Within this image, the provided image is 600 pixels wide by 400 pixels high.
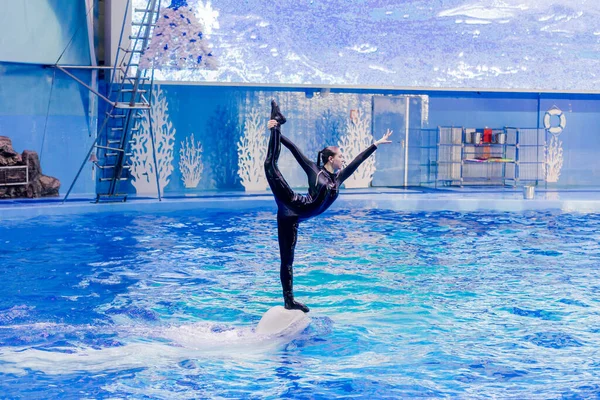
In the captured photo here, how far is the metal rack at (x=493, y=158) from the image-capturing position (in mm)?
15375

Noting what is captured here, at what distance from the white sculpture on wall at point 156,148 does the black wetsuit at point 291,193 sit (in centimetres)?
864

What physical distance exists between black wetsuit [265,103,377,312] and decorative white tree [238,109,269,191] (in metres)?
9.36

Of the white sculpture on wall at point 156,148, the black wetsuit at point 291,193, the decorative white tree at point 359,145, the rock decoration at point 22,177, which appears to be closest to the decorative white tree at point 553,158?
the decorative white tree at point 359,145

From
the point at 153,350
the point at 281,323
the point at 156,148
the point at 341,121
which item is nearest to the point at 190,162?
the point at 156,148

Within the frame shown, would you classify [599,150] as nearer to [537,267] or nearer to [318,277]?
[537,267]

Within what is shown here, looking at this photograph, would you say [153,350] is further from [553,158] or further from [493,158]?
[553,158]

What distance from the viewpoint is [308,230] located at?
9633 millimetres

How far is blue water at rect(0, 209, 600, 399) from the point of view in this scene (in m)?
4.00

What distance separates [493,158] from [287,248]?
36.1 feet

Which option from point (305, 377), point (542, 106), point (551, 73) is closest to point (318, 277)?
point (305, 377)

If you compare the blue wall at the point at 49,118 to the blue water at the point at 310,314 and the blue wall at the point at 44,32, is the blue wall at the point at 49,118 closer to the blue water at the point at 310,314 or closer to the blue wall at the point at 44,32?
the blue wall at the point at 44,32

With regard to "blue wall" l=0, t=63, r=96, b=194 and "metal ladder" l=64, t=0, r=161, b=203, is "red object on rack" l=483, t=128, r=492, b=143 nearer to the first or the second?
"metal ladder" l=64, t=0, r=161, b=203

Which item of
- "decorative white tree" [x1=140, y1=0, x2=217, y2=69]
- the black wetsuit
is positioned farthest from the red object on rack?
the black wetsuit

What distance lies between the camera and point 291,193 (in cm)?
485
